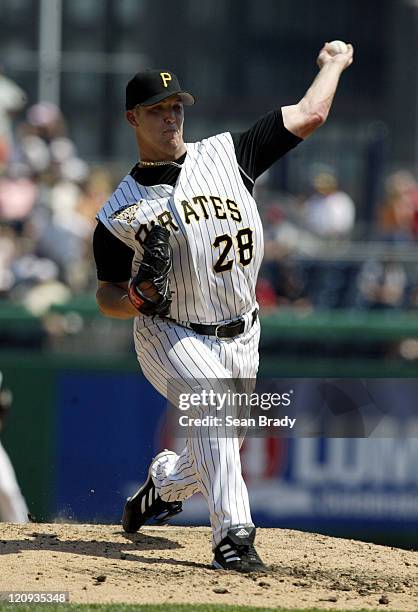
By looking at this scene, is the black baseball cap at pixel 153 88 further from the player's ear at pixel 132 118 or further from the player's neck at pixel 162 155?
the player's neck at pixel 162 155

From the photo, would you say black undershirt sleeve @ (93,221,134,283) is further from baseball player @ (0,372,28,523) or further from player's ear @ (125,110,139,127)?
baseball player @ (0,372,28,523)

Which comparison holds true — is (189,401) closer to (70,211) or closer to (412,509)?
(412,509)

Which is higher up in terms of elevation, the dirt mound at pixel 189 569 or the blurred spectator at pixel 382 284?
the blurred spectator at pixel 382 284

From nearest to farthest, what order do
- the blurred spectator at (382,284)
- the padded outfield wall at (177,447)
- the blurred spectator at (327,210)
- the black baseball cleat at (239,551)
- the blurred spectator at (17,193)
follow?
1. the black baseball cleat at (239,551)
2. the padded outfield wall at (177,447)
3. the blurred spectator at (382,284)
4. the blurred spectator at (17,193)
5. the blurred spectator at (327,210)

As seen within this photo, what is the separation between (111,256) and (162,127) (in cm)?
60

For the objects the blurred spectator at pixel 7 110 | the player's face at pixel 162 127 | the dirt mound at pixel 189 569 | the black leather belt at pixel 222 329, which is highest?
the blurred spectator at pixel 7 110

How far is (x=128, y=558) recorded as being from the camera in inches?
241

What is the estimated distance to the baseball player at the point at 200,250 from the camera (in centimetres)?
572

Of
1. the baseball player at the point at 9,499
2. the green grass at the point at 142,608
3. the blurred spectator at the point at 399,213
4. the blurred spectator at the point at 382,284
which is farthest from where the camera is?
the blurred spectator at the point at 399,213

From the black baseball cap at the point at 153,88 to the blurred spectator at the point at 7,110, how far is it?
693 cm

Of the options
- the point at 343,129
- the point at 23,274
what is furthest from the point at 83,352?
the point at 343,129

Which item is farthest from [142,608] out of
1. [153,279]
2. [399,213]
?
[399,213]

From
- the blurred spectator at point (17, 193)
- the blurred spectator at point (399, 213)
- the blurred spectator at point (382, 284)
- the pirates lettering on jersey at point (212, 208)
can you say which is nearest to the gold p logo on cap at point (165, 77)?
the pirates lettering on jersey at point (212, 208)

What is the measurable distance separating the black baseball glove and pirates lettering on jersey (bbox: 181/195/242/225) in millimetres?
198
